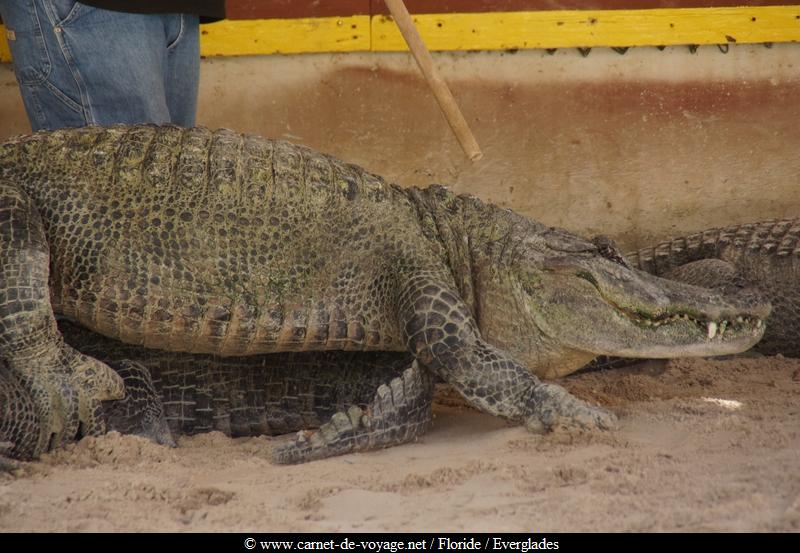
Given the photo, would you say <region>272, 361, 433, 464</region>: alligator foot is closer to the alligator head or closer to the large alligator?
the large alligator

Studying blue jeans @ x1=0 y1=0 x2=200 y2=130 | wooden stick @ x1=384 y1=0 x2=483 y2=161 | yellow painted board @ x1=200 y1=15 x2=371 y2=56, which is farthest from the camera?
yellow painted board @ x1=200 y1=15 x2=371 y2=56

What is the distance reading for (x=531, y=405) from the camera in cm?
399

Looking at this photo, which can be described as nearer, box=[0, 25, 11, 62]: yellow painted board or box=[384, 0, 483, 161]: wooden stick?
box=[384, 0, 483, 161]: wooden stick

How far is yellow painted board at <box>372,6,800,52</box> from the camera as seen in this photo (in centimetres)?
602

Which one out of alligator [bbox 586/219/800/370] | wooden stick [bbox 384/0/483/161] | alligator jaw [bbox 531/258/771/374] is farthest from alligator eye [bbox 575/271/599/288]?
alligator [bbox 586/219/800/370]

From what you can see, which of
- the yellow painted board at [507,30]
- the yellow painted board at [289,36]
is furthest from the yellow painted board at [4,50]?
the yellow painted board at [289,36]

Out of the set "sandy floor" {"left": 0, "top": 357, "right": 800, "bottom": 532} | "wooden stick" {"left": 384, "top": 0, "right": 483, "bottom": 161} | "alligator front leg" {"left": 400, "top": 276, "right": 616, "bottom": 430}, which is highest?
"wooden stick" {"left": 384, "top": 0, "right": 483, "bottom": 161}

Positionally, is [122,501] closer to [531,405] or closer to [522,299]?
[531,405]

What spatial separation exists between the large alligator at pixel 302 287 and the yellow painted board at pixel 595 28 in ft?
5.68

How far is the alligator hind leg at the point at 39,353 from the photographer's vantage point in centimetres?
371

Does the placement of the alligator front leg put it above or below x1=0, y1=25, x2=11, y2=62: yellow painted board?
below

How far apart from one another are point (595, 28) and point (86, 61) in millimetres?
2866

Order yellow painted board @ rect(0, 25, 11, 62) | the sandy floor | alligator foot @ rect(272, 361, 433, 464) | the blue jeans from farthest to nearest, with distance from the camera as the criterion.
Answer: yellow painted board @ rect(0, 25, 11, 62) → the blue jeans → alligator foot @ rect(272, 361, 433, 464) → the sandy floor

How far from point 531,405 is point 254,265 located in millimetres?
1155
